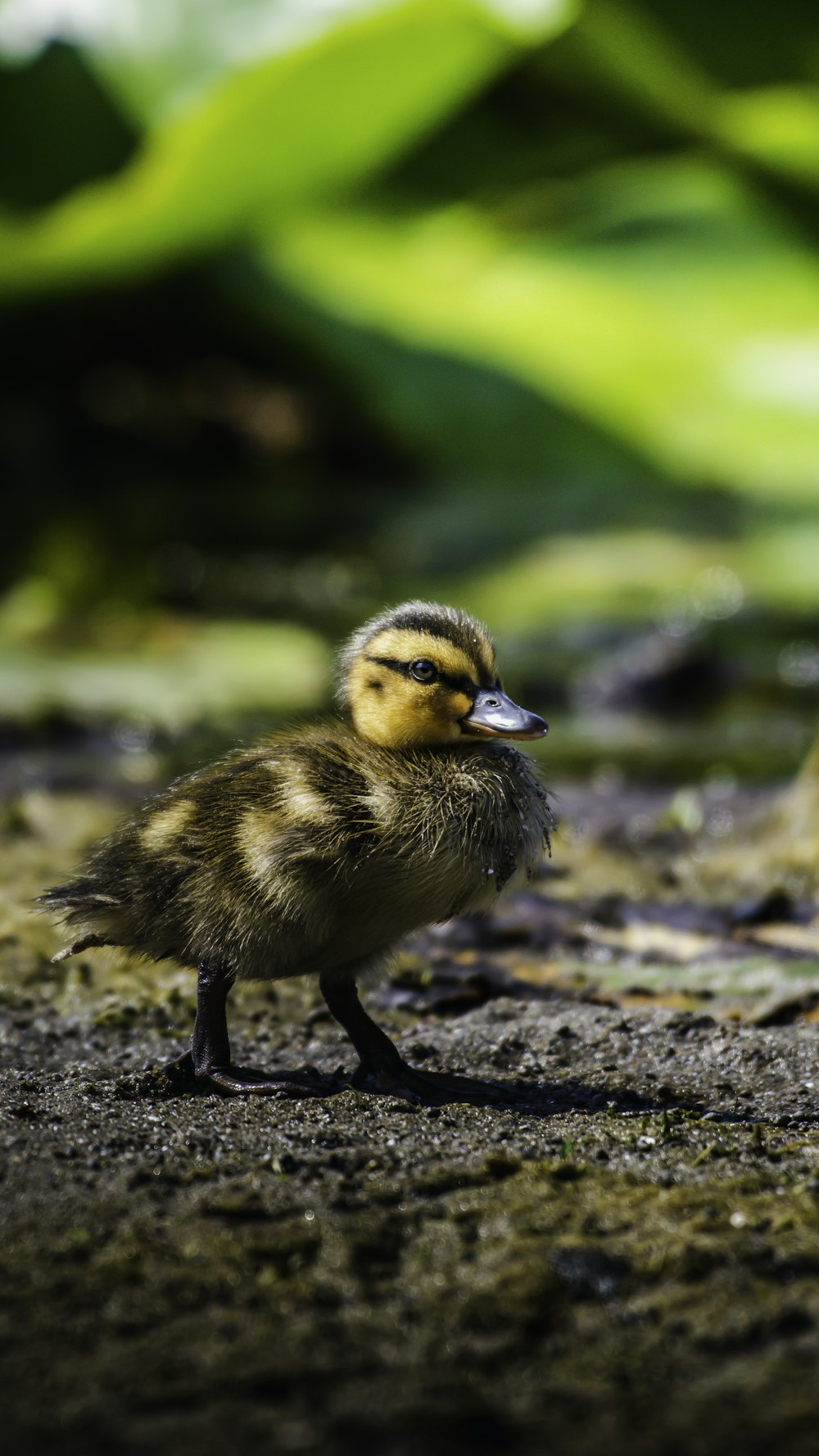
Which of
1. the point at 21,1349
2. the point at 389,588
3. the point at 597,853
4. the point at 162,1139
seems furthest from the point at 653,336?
the point at 21,1349

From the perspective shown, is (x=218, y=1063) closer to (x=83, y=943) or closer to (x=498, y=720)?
(x=83, y=943)

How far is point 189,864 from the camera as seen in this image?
247cm

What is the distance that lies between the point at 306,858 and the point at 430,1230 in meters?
0.69

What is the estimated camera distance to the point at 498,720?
262 cm

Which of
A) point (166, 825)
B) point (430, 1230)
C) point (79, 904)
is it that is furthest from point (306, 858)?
point (430, 1230)

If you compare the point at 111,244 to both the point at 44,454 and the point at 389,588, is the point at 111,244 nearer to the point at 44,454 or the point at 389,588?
the point at 389,588

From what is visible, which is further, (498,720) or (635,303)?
(635,303)

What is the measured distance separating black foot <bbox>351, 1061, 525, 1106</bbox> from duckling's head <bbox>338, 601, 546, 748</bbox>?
0.56 meters

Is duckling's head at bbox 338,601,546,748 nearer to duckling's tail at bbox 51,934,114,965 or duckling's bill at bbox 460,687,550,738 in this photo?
duckling's bill at bbox 460,687,550,738

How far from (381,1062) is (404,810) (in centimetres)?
39

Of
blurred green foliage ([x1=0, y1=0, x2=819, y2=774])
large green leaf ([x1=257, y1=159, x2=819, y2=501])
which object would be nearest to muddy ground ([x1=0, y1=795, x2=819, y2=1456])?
blurred green foliage ([x1=0, y1=0, x2=819, y2=774])

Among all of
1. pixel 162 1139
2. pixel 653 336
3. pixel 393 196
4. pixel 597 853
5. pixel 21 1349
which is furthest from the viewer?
pixel 393 196

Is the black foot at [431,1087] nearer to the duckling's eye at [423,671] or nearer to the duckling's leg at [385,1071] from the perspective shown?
the duckling's leg at [385,1071]

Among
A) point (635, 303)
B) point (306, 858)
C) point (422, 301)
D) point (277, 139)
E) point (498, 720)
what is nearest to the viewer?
point (306, 858)
